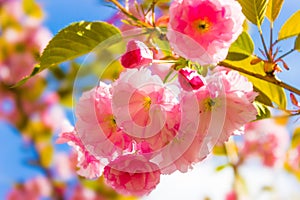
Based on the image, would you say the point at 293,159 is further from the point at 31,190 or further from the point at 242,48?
the point at 31,190

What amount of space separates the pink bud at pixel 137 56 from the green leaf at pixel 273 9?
23cm

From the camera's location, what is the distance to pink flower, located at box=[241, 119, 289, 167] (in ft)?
9.14

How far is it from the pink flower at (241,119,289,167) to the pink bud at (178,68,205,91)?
2.12 metres

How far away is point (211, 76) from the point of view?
28.2 inches

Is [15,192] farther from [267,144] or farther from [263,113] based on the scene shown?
[263,113]

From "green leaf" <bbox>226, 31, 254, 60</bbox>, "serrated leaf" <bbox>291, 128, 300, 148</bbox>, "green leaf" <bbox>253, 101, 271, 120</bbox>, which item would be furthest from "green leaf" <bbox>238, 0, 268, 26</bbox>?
"serrated leaf" <bbox>291, 128, 300, 148</bbox>

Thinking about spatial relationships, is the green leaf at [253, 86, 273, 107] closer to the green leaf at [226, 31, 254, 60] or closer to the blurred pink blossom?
the green leaf at [226, 31, 254, 60]

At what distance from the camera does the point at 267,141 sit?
291cm

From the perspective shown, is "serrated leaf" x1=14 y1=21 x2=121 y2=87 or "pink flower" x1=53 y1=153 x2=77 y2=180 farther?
"pink flower" x1=53 y1=153 x2=77 y2=180

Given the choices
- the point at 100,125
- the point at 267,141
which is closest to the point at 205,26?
the point at 100,125

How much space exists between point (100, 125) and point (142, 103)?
0.08 m

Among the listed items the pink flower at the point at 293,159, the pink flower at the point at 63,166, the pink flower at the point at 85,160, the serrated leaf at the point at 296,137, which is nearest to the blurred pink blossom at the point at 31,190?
Result: the pink flower at the point at 63,166

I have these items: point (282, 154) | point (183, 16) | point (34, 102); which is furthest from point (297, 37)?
point (34, 102)

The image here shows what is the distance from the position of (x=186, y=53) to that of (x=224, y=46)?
0.19 ft
